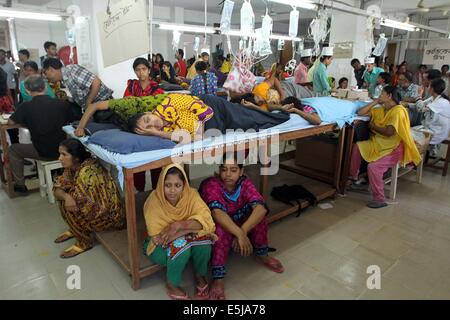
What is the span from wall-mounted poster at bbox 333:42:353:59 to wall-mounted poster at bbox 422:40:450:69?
3746mm

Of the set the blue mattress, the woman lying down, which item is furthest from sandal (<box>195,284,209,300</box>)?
the woman lying down

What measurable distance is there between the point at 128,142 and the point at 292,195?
178cm

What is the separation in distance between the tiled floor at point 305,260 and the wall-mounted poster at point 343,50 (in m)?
5.24

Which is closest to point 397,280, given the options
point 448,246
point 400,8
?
point 448,246

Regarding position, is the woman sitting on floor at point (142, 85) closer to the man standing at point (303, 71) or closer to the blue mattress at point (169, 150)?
the blue mattress at point (169, 150)

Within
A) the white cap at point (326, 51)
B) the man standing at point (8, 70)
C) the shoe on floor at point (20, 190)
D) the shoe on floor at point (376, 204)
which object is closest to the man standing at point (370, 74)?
the white cap at point (326, 51)

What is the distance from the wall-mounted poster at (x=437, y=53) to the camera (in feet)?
29.3

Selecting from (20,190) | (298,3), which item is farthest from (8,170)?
(298,3)

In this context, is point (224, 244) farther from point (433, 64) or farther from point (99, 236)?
point (433, 64)

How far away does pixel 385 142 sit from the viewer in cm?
318

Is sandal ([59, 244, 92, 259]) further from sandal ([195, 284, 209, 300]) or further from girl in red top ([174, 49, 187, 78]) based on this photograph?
girl in red top ([174, 49, 187, 78])

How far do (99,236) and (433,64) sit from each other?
35.4 feet

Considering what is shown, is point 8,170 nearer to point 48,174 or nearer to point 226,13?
point 48,174

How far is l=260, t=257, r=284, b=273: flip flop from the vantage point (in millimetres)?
2122
